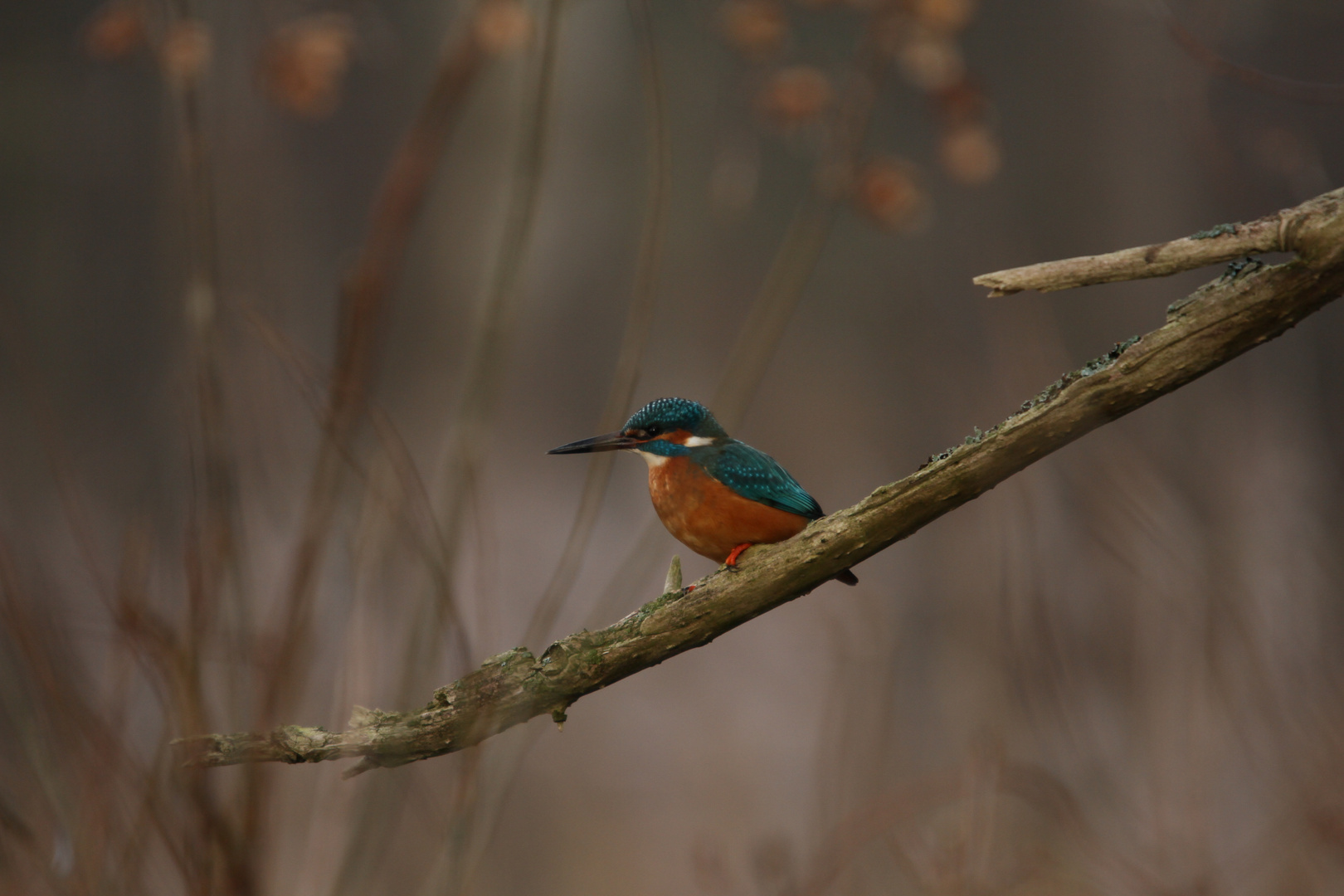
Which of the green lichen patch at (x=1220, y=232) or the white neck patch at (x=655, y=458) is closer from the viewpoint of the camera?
the green lichen patch at (x=1220, y=232)

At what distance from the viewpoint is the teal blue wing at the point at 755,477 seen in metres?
1.55

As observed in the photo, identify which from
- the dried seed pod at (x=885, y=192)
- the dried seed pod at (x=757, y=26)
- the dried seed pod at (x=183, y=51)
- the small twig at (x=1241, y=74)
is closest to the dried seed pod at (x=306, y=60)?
the dried seed pod at (x=183, y=51)

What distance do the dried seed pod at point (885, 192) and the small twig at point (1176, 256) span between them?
1.01 meters

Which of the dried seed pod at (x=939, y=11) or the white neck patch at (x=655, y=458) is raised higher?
the dried seed pod at (x=939, y=11)

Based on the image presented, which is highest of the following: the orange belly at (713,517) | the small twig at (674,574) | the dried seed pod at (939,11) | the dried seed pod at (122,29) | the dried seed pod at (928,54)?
the dried seed pod at (122,29)

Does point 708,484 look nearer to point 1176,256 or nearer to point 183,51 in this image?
point 1176,256

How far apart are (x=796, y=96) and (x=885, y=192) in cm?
28

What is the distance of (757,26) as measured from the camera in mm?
1837

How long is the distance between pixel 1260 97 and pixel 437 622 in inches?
198

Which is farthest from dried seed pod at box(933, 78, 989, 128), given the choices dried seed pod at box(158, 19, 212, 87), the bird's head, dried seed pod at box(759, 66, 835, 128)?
dried seed pod at box(158, 19, 212, 87)

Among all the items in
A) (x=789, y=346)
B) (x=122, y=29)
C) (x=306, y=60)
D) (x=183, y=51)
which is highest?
(x=789, y=346)

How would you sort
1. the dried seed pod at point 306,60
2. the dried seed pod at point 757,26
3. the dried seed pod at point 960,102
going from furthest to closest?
the dried seed pod at point 960,102 → the dried seed pod at point 757,26 → the dried seed pod at point 306,60

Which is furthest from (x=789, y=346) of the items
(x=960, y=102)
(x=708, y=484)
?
(x=708, y=484)

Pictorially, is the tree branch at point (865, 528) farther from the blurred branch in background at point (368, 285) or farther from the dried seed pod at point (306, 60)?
the dried seed pod at point (306, 60)
